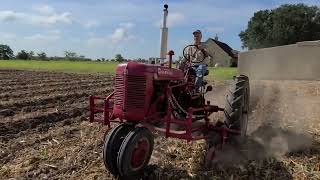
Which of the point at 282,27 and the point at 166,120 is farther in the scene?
the point at 282,27

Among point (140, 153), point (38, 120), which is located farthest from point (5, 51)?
point (140, 153)

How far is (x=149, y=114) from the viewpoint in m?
6.78

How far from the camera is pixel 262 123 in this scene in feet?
32.7

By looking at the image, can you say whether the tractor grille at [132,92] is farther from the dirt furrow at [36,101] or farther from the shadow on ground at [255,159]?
the dirt furrow at [36,101]

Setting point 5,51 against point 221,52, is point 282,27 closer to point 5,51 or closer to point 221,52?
point 221,52

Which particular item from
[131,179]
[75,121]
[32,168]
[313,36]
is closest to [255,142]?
[131,179]

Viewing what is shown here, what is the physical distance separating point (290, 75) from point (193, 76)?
17976 millimetres

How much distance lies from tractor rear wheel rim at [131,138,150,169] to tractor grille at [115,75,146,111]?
1.64ft

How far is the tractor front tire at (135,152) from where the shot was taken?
602 centimetres

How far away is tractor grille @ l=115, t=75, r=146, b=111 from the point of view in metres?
6.49

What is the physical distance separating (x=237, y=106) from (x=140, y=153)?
2208 mm

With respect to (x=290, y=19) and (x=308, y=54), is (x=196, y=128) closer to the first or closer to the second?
(x=308, y=54)

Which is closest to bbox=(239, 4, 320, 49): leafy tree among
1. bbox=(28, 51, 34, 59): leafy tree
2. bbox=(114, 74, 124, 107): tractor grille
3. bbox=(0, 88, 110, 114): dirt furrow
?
bbox=(28, 51, 34, 59): leafy tree

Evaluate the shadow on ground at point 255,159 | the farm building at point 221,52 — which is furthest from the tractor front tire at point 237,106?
the farm building at point 221,52
